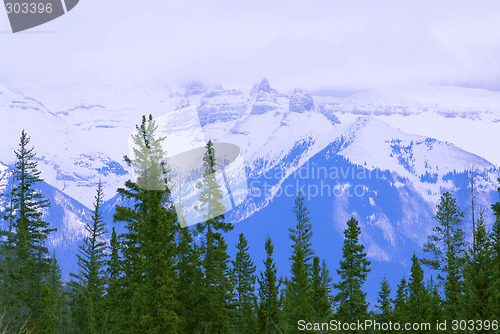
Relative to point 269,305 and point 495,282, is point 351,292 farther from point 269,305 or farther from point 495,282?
point 269,305

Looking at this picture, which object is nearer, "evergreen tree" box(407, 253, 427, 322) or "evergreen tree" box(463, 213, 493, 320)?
"evergreen tree" box(463, 213, 493, 320)

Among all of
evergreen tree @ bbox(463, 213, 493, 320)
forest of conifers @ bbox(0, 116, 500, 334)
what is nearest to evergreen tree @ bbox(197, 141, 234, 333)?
forest of conifers @ bbox(0, 116, 500, 334)

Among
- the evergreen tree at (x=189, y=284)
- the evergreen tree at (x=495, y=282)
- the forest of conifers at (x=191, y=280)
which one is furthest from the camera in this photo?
the evergreen tree at (x=189, y=284)

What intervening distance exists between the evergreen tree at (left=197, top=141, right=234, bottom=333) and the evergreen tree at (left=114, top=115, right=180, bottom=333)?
11.4ft

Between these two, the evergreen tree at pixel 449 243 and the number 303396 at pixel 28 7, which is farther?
→ the evergreen tree at pixel 449 243

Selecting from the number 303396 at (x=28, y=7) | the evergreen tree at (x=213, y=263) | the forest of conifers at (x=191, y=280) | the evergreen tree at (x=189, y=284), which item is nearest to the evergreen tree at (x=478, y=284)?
the forest of conifers at (x=191, y=280)

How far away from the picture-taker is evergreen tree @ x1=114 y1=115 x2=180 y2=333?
31.7m

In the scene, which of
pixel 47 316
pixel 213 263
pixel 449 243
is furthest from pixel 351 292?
pixel 47 316

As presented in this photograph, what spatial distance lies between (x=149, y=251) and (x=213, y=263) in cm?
753

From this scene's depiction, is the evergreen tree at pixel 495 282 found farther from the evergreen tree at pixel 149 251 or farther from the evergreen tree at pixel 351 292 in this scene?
the evergreen tree at pixel 149 251

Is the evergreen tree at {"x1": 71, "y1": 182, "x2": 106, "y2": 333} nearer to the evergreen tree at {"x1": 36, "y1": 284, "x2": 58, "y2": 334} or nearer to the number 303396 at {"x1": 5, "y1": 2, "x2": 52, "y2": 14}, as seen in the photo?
the evergreen tree at {"x1": 36, "y1": 284, "x2": 58, "y2": 334}

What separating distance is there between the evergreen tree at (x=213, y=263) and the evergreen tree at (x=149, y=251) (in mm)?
3475

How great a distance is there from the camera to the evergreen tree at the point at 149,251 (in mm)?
31734

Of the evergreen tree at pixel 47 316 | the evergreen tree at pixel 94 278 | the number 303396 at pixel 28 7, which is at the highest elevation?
the number 303396 at pixel 28 7
